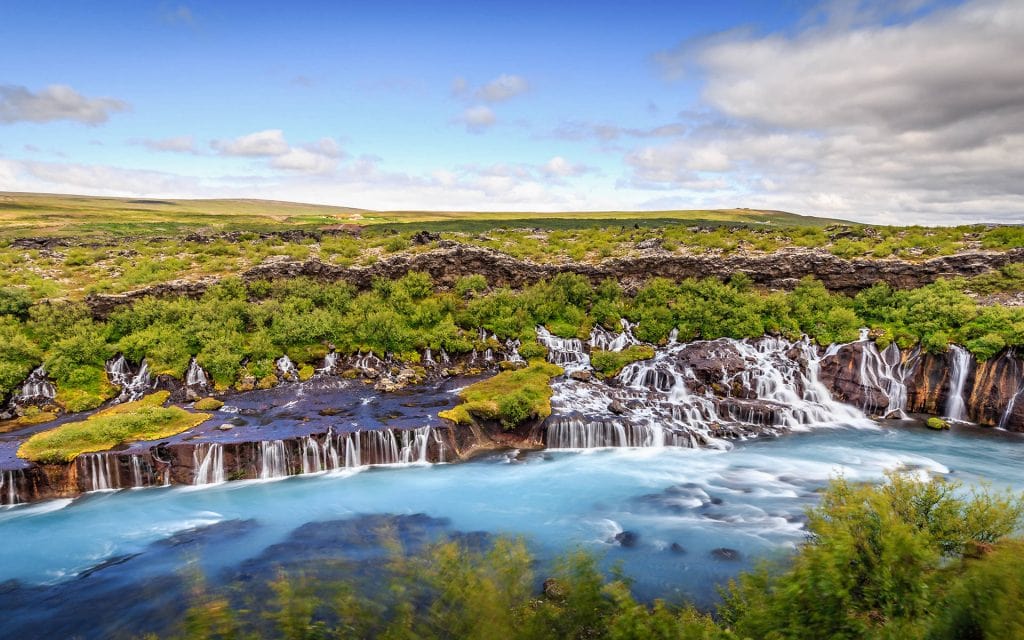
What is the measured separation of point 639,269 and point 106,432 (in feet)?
119

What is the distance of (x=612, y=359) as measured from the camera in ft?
103

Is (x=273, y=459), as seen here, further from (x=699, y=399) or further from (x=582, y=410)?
(x=699, y=399)

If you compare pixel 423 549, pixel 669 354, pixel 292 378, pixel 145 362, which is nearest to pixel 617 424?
pixel 669 354

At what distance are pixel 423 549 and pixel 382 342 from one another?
19298 mm

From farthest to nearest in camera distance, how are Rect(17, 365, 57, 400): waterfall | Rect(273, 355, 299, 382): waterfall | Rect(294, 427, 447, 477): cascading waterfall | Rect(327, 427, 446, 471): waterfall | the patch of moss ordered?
Rect(273, 355, 299, 382): waterfall, Rect(17, 365, 57, 400): waterfall, the patch of moss, Rect(327, 427, 446, 471): waterfall, Rect(294, 427, 447, 477): cascading waterfall

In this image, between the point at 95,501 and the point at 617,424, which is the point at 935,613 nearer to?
the point at 617,424

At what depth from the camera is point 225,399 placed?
27.7 metres

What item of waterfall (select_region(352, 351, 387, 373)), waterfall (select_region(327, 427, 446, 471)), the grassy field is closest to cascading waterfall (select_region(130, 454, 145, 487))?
waterfall (select_region(327, 427, 446, 471))

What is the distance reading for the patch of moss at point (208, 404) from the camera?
26.0 m

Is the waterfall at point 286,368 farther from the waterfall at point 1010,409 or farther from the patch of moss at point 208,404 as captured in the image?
the waterfall at point 1010,409

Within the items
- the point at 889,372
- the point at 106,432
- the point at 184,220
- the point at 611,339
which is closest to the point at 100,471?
the point at 106,432

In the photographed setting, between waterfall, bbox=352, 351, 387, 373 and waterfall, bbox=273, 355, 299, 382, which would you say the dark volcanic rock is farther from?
waterfall, bbox=273, 355, 299, 382

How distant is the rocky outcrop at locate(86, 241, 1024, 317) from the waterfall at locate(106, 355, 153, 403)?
6.07 metres

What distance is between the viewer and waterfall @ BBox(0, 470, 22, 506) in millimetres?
19391
